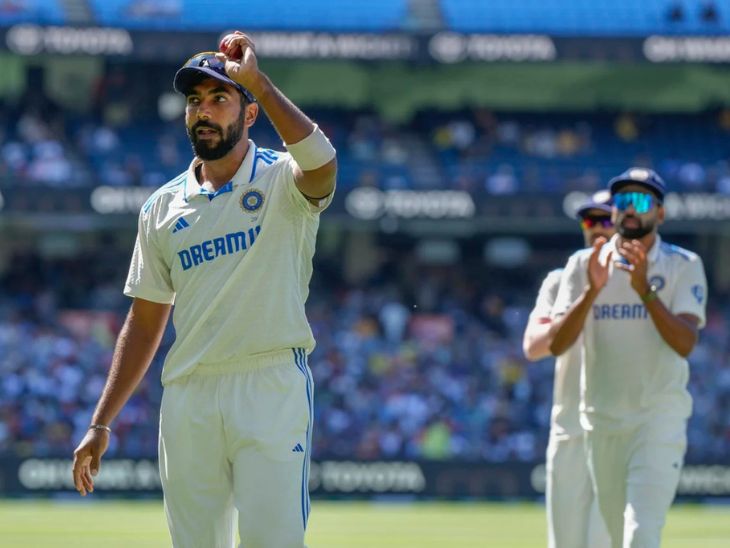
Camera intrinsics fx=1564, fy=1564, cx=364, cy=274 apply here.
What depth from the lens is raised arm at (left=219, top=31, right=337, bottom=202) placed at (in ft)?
15.6

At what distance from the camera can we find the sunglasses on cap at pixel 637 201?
6.93 meters

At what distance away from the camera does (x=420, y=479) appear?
20766 mm

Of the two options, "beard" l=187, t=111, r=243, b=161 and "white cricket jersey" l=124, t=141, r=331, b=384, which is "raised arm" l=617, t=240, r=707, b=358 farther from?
"beard" l=187, t=111, r=243, b=161

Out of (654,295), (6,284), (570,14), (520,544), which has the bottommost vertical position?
(520,544)

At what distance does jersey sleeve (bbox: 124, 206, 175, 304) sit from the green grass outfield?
802 centimetres

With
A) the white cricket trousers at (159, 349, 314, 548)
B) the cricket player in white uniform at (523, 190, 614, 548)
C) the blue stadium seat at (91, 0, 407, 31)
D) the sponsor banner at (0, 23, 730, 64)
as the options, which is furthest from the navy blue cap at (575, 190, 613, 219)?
the blue stadium seat at (91, 0, 407, 31)

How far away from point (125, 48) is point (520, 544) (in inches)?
554

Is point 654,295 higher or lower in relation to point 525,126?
lower

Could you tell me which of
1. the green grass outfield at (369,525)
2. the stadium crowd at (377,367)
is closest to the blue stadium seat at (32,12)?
the stadium crowd at (377,367)

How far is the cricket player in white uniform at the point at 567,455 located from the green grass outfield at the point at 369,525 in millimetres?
5869

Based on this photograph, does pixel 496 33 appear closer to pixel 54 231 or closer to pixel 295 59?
pixel 295 59

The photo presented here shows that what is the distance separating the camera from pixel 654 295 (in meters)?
6.72

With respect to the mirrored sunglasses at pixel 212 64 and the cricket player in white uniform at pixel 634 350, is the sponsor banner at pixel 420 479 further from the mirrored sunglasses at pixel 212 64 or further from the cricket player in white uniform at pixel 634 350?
the mirrored sunglasses at pixel 212 64

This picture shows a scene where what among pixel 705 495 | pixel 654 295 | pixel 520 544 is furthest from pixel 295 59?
pixel 654 295
